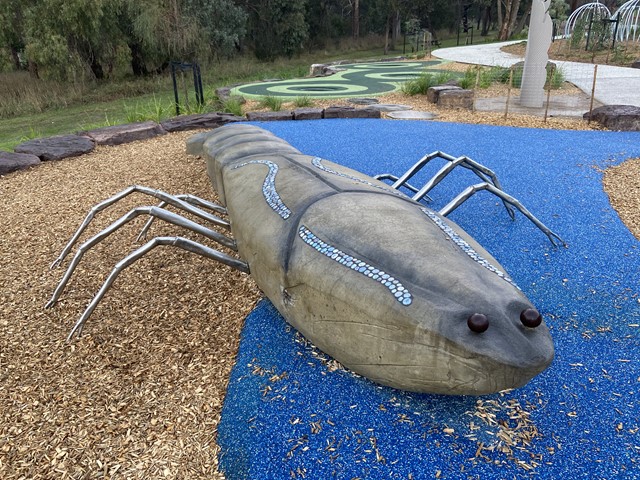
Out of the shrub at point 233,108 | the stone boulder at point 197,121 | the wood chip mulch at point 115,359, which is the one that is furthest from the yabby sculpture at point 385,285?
the shrub at point 233,108

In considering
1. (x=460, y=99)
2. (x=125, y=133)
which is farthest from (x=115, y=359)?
(x=460, y=99)

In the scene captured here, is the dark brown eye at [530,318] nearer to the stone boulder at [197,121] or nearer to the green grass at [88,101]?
the stone boulder at [197,121]

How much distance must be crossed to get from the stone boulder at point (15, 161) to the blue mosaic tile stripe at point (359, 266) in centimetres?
590

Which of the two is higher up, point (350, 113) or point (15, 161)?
point (350, 113)

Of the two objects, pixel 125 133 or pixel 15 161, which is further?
pixel 125 133

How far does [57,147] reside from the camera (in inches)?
278

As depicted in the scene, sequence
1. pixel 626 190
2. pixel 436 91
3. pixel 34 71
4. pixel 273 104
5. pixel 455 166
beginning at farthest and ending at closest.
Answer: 1. pixel 34 71
2. pixel 436 91
3. pixel 273 104
4. pixel 626 190
5. pixel 455 166

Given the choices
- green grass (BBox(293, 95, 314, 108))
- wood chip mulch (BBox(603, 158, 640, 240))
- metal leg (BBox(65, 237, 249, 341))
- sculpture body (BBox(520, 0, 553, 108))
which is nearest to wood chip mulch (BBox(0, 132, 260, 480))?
metal leg (BBox(65, 237, 249, 341))

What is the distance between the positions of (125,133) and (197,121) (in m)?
1.32

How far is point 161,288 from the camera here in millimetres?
3385

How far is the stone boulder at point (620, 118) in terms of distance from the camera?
7891 millimetres

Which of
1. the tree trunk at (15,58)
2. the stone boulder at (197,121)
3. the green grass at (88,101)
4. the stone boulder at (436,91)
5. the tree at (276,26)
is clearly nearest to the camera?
the stone boulder at (197,121)

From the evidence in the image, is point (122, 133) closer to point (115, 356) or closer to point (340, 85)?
→ point (115, 356)

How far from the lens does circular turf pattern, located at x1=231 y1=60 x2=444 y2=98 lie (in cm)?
1284
